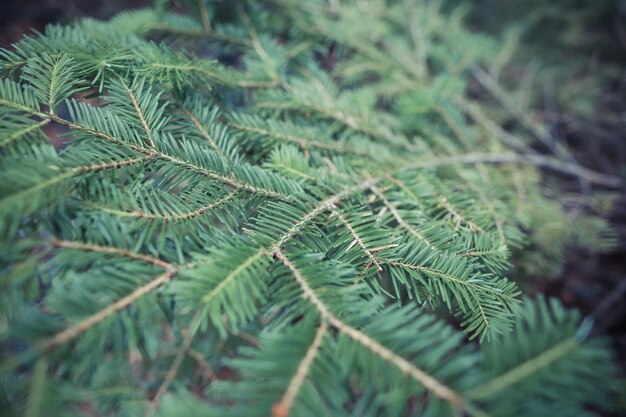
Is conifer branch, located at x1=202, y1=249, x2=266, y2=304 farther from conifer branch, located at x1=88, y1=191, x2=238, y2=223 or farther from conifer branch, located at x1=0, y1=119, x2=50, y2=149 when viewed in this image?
conifer branch, located at x1=0, y1=119, x2=50, y2=149

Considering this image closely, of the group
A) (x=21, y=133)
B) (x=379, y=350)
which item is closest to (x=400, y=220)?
(x=379, y=350)

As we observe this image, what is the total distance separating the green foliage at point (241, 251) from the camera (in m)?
0.45

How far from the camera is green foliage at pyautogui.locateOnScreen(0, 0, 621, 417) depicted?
0.45 m

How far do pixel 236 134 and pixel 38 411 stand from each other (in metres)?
0.73

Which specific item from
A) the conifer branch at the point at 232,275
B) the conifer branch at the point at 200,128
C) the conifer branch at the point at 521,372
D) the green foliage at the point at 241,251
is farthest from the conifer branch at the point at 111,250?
the conifer branch at the point at 521,372

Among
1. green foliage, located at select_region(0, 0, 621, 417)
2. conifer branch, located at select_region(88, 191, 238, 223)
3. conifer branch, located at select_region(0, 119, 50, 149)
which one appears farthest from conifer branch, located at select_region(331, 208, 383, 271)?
conifer branch, located at select_region(0, 119, 50, 149)

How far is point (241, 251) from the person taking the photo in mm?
613

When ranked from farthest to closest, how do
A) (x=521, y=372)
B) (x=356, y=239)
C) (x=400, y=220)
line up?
(x=400, y=220)
(x=356, y=239)
(x=521, y=372)

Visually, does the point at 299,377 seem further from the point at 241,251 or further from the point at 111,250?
the point at 111,250

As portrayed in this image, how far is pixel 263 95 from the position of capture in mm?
1115

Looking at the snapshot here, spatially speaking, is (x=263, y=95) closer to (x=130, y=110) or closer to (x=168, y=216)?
(x=130, y=110)

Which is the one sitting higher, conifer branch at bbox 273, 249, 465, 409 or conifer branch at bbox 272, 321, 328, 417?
conifer branch at bbox 273, 249, 465, 409

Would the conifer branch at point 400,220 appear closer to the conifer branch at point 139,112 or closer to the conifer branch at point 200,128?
the conifer branch at point 200,128

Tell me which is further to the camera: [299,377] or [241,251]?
[241,251]
